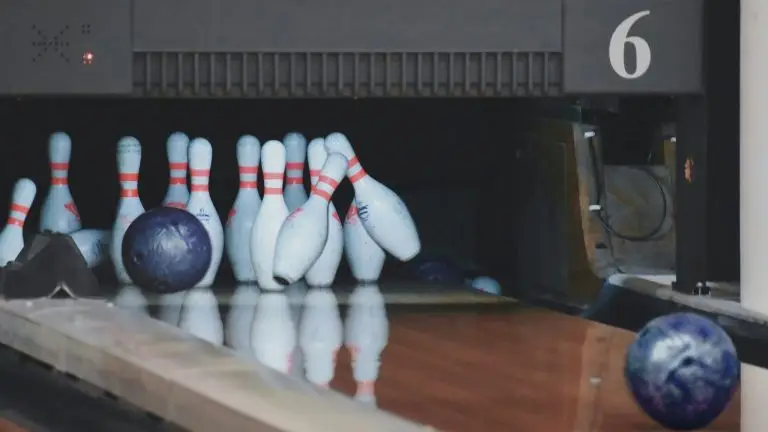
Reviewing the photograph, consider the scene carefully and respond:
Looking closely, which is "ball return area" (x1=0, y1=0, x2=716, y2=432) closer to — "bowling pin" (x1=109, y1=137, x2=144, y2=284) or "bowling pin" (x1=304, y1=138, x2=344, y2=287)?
"bowling pin" (x1=304, y1=138, x2=344, y2=287)

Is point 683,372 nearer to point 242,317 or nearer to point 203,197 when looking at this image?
point 242,317

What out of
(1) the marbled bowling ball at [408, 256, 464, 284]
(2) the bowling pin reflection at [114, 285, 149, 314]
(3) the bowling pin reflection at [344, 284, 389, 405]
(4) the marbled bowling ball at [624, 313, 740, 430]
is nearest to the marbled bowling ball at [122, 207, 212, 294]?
(2) the bowling pin reflection at [114, 285, 149, 314]

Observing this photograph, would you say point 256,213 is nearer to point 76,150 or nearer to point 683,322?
point 76,150

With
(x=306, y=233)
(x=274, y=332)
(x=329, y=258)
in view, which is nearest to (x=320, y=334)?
(x=274, y=332)

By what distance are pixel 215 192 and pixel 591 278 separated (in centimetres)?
76

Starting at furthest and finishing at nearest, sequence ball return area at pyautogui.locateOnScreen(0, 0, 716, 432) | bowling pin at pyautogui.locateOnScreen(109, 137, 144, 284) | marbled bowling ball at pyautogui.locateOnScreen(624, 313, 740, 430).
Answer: bowling pin at pyautogui.locateOnScreen(109, 137, 144, 284) < ball return area at pyautogui.locateOnScreen(0, 0, 716, 432) < marbled bowling ball at pyautogui.locateOnScreen(624, 313, 740, 430)

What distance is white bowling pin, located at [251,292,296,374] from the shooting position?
63.4 inches

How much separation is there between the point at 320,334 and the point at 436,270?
0.90 metres

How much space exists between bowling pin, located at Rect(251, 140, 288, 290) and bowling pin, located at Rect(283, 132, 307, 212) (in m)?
0.08

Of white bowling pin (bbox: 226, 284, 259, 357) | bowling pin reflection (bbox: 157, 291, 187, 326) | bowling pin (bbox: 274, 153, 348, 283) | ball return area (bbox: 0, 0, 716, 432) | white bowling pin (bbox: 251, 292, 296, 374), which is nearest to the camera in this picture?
white bowling pin (bbox: 251, 292, 296, 374)

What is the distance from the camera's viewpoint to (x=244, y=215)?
247 centimetres

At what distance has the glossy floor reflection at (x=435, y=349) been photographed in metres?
1.33

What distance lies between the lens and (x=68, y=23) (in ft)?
6.99

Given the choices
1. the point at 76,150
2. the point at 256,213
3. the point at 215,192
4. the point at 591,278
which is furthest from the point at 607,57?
the point at 76,150
